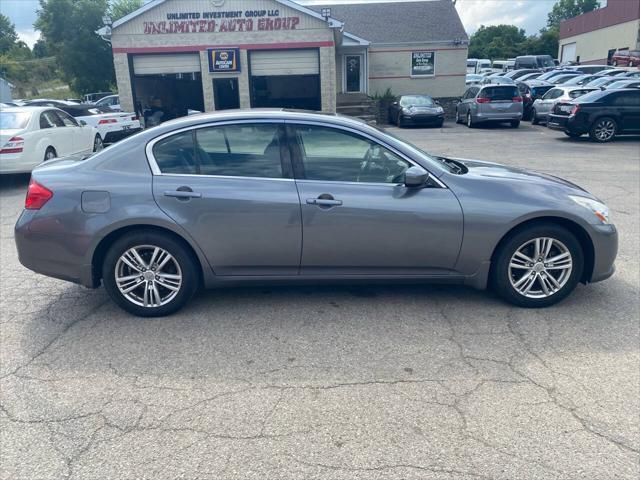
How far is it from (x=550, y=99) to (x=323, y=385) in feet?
67.1

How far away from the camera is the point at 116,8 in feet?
171

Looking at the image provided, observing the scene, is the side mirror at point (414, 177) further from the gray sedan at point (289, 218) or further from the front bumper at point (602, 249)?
the front bumper at point (602, 249)

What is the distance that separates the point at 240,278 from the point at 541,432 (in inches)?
96.1

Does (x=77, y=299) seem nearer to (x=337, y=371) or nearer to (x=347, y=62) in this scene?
(x=337, y=371)

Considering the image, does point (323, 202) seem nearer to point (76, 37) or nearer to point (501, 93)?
point (501, 93)

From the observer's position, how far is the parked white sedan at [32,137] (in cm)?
1005

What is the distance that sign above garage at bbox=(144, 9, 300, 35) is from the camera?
72.5 feet

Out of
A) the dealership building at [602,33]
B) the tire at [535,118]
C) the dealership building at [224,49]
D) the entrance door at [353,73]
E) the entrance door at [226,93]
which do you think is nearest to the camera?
the tire at [535,118]

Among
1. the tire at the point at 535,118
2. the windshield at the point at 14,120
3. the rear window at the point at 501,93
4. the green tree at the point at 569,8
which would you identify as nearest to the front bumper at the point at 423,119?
the rear window at the point at 501,93

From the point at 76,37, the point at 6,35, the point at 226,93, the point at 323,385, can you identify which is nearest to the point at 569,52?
the point at 226,93

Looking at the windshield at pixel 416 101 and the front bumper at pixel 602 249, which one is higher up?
the windshield at pixel 416 101

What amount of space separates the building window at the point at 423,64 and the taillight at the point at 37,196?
27.4 m

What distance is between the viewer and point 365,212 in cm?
418

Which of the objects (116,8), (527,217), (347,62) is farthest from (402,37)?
(116,8)
